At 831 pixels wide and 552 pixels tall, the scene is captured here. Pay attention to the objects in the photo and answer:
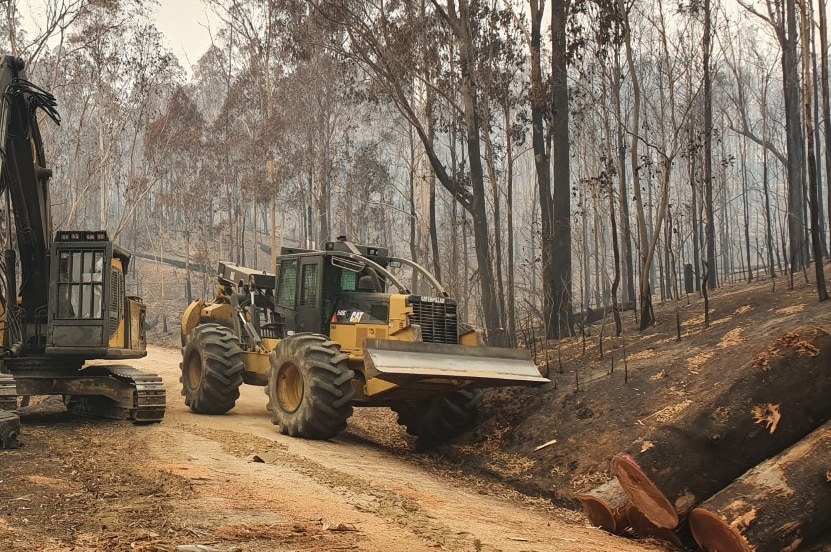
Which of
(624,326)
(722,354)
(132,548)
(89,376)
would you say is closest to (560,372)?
(722,354)

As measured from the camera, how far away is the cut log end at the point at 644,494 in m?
6.62

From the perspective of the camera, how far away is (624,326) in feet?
57.3

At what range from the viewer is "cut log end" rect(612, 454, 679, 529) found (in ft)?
21.7

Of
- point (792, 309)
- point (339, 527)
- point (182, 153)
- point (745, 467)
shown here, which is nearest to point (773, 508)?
point (745, 467)

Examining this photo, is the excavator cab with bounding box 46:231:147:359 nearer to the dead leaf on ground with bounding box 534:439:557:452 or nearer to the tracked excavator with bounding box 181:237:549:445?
the tracked excavator with bounding box 181:237:549:445

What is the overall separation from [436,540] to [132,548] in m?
2.06

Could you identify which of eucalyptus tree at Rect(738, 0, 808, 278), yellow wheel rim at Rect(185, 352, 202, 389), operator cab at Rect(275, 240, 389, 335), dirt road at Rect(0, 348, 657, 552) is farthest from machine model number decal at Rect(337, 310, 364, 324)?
eucalyptus tree at Rect(738, 0, 808, 278)

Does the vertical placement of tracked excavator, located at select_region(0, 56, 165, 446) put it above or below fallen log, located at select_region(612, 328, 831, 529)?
above

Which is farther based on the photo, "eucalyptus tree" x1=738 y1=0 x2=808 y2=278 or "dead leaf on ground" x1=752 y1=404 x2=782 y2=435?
"eucalyptus tree" x1=738 y1=0 x2=808 y2=278

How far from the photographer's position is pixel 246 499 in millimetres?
6500

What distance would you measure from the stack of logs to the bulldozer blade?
279 centimetres

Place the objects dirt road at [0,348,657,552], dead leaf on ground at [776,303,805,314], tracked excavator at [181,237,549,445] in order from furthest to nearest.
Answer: dead leaf on ground at [776,303,805,314] < tracked excavator at [181,237,549,445] < dirt road at [0,348,657,552]

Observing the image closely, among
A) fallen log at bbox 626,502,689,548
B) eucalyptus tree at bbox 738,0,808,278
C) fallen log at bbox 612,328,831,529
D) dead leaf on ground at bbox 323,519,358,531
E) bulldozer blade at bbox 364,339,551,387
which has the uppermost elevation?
eucalyptus tree at bbox 738,0,808,278

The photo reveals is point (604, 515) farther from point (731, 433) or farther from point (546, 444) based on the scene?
point (546, 444)
